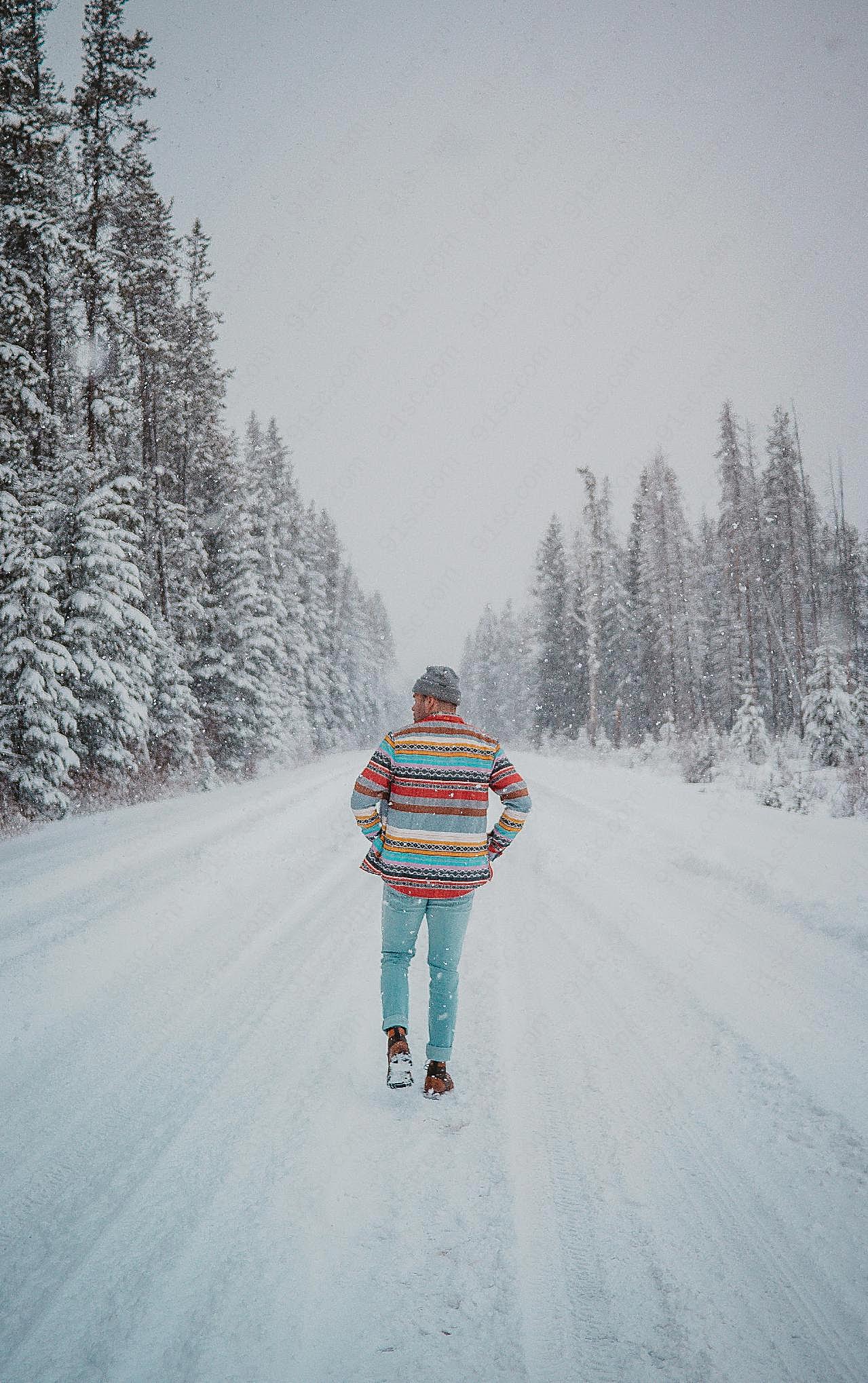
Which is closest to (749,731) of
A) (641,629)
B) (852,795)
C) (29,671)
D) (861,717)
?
(861,717)

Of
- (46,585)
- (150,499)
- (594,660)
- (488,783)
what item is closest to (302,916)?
(488,783)

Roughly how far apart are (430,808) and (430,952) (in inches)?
32.5

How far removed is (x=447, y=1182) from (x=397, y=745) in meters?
1.98

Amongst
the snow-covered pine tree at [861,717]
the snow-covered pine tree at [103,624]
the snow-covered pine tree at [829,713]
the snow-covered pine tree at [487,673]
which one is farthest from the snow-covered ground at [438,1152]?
the snow-covered pine tree at [487,673]

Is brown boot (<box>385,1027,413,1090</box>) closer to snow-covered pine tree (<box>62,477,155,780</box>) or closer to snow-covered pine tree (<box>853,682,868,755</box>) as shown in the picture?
snow-covered pine tree (<box>62,477,155,780</box>)

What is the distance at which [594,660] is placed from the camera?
2966cm

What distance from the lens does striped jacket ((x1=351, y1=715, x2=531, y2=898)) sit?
338 centimetres

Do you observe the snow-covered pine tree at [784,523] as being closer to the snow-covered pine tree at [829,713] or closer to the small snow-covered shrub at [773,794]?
the snow-covered pine tree at [829,713]

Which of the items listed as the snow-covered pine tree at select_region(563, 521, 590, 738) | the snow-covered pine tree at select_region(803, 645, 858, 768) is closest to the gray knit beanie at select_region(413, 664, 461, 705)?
the snow-covered pine tree at select_region(803, 645, 858, 768)

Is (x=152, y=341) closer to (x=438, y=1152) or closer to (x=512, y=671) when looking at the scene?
(x=438, y=1152)

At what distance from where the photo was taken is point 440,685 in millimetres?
3656

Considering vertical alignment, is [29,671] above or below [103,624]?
below

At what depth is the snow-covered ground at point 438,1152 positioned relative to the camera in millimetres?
1979

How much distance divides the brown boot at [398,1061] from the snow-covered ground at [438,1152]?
0.12 metres
